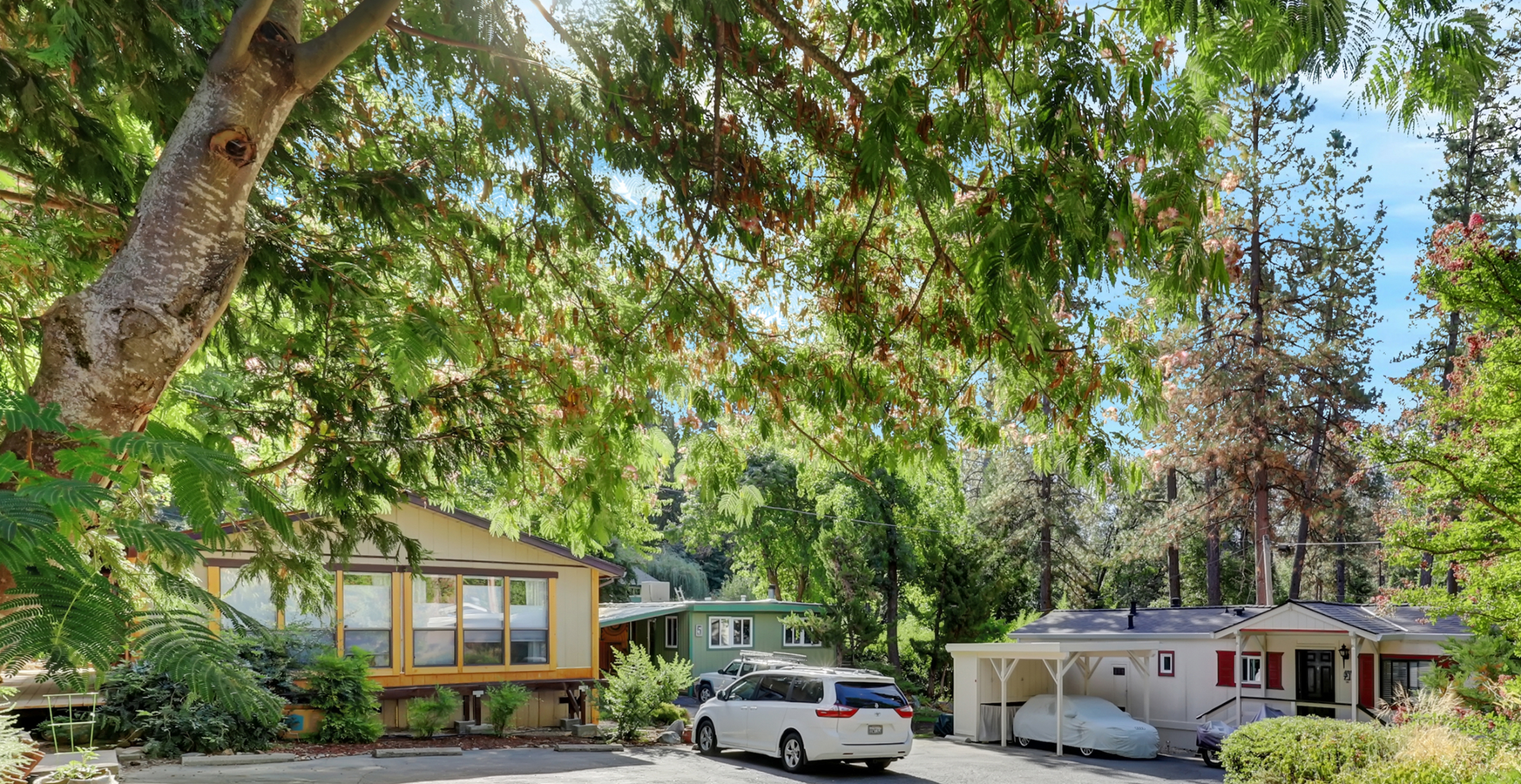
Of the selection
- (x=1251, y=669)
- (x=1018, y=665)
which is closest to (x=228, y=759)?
(x=1018, y=665)

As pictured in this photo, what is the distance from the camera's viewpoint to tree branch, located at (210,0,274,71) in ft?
11.5

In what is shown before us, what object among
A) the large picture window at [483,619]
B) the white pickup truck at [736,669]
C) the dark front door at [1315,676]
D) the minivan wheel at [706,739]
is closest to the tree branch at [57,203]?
the minivan wheel at [706,739]

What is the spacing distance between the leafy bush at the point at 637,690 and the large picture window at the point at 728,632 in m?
12.7

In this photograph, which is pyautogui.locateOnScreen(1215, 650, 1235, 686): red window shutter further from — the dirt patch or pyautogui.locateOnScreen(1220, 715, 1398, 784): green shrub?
the dirt patch

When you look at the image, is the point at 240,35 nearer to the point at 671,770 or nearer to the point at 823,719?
the point at 671,770

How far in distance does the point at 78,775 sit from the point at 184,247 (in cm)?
508

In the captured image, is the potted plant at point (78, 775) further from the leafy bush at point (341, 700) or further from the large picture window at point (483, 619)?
the large picture window at point (483, 619)

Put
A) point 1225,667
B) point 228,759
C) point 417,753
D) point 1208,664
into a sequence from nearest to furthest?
1. point 228,759
2. point 417,753
3. point 1225,667
4. point 1208,664

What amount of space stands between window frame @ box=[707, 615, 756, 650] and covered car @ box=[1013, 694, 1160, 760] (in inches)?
552

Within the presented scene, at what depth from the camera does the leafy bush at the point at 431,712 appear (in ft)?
62.5

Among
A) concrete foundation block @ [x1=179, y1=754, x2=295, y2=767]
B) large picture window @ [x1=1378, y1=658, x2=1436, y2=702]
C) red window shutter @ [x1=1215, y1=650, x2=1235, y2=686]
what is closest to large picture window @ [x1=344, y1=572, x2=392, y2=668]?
concrete foundation block @ [x1=179, y1=754, x2=295, y2=767]

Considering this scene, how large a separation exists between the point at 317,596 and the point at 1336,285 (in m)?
30.8

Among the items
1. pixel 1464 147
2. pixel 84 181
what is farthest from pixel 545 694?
Result: pixel 1464 147

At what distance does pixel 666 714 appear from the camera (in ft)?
76.8
